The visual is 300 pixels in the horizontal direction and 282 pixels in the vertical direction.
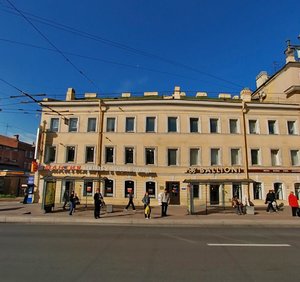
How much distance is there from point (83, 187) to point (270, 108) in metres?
22.0

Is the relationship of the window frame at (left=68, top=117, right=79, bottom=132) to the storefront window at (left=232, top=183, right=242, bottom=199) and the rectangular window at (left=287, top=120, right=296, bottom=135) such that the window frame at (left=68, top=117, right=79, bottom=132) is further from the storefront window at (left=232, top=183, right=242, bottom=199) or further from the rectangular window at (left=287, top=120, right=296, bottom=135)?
the rectangular window at (left=287, top=120, right=296, bottom=135)

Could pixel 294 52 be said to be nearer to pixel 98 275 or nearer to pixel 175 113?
pixel 175 113

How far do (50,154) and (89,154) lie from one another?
424 centimetres

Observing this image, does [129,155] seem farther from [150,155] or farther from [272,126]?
[272,126]

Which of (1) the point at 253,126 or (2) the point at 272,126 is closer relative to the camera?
(1) the point at 253,126

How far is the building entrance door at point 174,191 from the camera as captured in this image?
28.0 meters

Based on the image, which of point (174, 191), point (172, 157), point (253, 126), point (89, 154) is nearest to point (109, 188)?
point (89, 154)

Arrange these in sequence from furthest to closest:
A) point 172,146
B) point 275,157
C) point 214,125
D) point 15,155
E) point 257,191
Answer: point 15,155
point 214,125
point 275,157
point 172,146
point 257,191

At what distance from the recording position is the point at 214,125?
29891 mm

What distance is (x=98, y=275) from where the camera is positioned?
5711 mm

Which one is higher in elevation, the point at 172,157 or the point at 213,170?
the point at 172,157

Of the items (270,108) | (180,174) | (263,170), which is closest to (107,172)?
(180,174)

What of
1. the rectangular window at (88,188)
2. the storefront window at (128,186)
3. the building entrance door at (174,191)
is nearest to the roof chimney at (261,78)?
the building entrance door at (174,191)

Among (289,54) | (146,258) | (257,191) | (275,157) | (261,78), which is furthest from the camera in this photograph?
(261,78)
